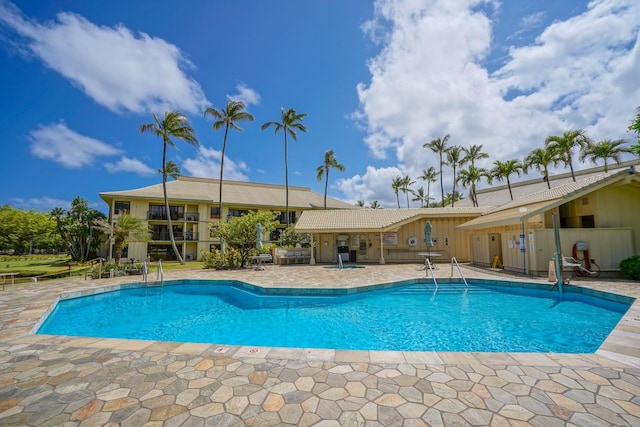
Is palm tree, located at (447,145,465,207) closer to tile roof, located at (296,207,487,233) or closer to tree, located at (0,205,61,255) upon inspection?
tile roof, located at (296,207,487,233)

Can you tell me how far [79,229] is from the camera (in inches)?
985

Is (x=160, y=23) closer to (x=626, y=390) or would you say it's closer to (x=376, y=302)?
(x=376, y=302)

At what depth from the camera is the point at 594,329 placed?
5617mm

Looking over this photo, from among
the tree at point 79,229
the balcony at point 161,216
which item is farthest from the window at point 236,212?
the tree at point 79,229

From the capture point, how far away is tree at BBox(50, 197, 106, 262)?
25.0m

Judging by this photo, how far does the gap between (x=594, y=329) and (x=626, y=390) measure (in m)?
4.12

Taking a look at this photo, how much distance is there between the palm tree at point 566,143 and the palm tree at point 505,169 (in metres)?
4.79

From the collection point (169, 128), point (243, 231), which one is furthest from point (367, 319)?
point (169, 128)

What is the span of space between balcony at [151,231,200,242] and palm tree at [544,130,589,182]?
3348cm

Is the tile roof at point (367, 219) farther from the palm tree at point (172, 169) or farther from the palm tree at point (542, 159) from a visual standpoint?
the palm tree at point (172, 169)

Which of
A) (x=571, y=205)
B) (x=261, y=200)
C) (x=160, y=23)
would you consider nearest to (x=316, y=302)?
(x=160, y=23)

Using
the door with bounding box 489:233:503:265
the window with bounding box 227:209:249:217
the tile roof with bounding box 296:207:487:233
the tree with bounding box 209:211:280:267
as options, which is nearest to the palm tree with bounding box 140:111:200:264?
the window with bounding box 227:209:249:217

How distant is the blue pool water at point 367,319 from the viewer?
5.29 metres

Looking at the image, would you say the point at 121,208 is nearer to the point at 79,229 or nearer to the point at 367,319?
the point at 79,229
